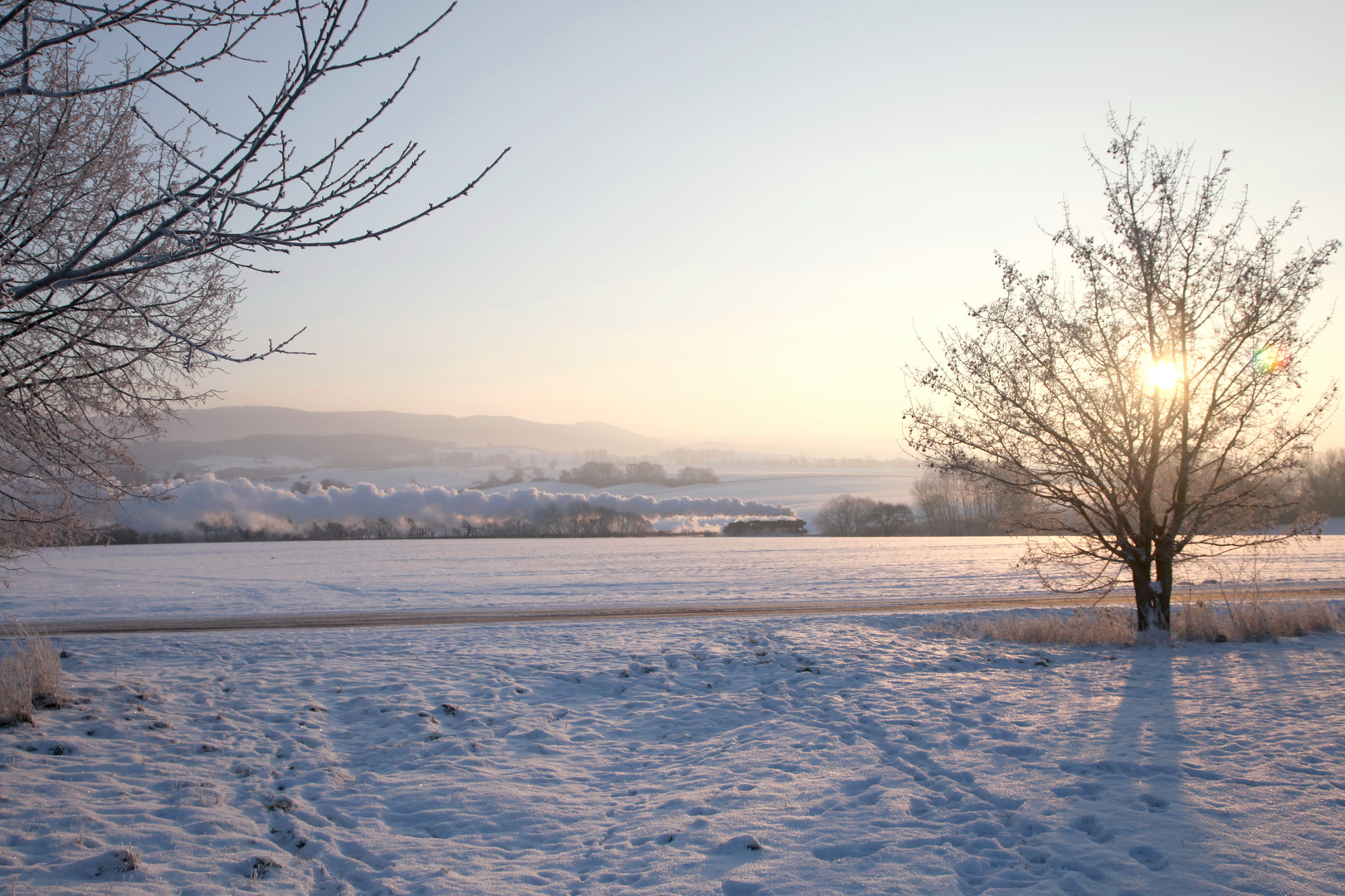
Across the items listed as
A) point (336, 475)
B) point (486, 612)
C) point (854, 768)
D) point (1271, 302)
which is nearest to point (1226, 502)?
point (1271, 302)

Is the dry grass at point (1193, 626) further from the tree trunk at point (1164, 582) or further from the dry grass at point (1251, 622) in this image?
the tree trunk at point (1164, 582)

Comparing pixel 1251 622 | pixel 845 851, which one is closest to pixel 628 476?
pixel 1251 622

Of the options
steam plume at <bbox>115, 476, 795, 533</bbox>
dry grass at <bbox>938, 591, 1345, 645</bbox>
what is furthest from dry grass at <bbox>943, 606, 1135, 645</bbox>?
steam plume at <bbox>115, 476, 795, 533</bbox>

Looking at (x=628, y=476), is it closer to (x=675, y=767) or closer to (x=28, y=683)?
(x=28, y=683)

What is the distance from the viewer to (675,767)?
798 centimetres

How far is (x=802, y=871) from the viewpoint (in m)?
5.45

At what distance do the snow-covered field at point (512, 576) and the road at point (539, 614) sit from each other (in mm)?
1550

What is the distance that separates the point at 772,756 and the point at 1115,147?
13.4 metres

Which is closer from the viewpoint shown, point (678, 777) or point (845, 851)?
point (845, 851)

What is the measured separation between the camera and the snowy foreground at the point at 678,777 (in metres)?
5.41

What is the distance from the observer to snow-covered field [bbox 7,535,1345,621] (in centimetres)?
2372

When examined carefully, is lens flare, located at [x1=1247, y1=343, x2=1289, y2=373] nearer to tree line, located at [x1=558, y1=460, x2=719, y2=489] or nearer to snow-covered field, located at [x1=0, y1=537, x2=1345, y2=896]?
snow-covered field, located at [x1=0, y1=537, x2=1345, y2=896]

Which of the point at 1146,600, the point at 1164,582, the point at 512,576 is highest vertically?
the point at 1164,582

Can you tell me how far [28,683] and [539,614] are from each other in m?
11.7
